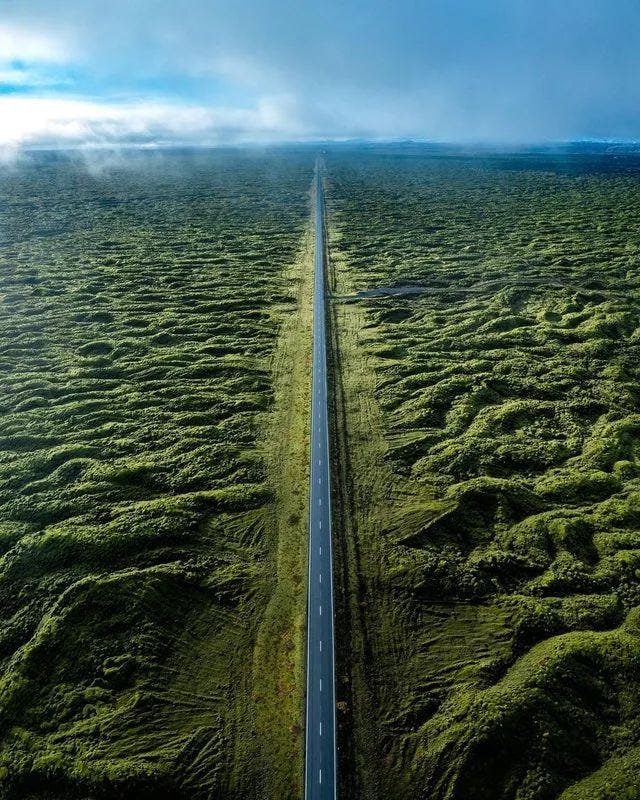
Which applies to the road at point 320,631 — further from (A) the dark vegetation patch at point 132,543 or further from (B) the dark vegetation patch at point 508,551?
(A) the dark vegetation patch at point 132,543

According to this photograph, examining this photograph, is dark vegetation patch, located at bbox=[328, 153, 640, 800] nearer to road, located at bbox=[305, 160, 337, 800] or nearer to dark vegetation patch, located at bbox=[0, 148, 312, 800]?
road, located at bbox=[305, 160, 337, 800]

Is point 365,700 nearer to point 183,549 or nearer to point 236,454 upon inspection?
point 183,549

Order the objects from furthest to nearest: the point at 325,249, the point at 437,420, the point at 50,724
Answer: the point at 325,249
the point at 437,420
the point at 50,724

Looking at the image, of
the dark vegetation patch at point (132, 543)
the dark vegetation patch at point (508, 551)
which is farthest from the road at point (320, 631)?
the dark vegetation patch at point (132, 543)

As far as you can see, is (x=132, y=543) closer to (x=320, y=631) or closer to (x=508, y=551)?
(x=320, y=631)

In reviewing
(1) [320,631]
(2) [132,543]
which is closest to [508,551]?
(1) [320,631]

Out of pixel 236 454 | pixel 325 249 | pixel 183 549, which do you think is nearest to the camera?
pixel 183 549

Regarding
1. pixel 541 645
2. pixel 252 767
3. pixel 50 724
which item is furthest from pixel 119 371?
pixel 541 645
